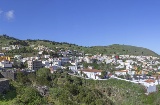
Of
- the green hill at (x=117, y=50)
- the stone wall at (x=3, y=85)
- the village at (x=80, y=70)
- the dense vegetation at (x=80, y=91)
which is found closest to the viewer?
the stone wall at (x=3, y=85)

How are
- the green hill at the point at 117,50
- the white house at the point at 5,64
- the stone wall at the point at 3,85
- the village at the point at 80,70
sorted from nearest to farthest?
the stone wall at the point at 3,85
the village at the point at 80,70
the white house at the point at 5,64
the green hill at the point at 117,50

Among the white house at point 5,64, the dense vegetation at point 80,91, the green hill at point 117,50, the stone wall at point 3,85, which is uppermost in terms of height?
the green hill at point 117,50

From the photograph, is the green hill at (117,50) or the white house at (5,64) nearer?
the white house at (5,64)

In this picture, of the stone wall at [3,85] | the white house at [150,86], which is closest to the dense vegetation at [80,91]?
the stone wall at [3,85]

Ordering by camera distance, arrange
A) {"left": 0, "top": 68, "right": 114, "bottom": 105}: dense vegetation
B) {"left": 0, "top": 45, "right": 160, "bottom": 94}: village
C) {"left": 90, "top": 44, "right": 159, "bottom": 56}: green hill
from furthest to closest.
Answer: {"left": 90, "top": 44, "right": 159, "bottom": 56}: green hill
{"left": 0, "top": 45, "right": 160, "bottom": 94}: village
{"left": 0, "top": 68, "right": 114, "bottom": 105}: dense vegetation

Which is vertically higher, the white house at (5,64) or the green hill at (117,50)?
the green hill at (117,50)

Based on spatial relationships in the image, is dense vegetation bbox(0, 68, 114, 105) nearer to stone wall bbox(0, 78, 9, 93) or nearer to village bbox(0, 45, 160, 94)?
stone wall bbox(0, 78, 9, 93)

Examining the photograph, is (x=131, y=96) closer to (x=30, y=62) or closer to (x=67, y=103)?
(x=67, y=103)

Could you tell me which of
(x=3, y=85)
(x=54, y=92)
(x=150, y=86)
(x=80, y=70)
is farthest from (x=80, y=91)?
(x=80, y=70)

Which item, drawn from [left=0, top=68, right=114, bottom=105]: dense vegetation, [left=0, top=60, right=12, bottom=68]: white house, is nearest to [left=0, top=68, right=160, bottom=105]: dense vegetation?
[left=0, top=68, right=114, bottom=105]: dense vegetation

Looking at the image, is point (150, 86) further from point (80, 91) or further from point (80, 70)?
point (80, 70)

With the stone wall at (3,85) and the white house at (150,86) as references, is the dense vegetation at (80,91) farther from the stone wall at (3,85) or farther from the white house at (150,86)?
Answer: the white house at (150,86)

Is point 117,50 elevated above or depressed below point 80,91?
above

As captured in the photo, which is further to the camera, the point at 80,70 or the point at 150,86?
the point at 80,70
